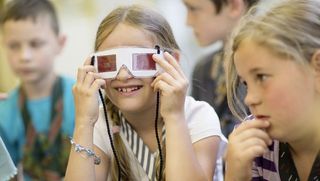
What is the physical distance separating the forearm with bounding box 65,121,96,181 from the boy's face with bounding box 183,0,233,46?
1011 millimetres


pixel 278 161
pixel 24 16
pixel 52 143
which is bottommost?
pixel 52 143

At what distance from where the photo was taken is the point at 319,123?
125 cm

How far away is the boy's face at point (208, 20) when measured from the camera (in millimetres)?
2358

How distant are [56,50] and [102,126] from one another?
92 cm

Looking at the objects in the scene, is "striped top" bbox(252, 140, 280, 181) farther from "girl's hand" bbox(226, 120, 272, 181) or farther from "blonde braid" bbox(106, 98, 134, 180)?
"blonde braid" bbox(106, 98, 134, 180)

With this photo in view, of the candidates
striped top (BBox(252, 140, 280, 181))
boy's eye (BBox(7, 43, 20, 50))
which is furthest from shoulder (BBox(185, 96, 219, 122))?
boy's eye (BBox(7, 43, 20, 50))

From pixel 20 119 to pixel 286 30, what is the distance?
4.29ft

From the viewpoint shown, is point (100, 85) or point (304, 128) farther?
point (100, 85)

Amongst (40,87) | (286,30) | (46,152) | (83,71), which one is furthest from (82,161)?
(40,87)

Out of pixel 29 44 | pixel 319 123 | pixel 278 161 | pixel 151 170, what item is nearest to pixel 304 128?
pixel 319 123

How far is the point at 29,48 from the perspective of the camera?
2355 millimetres

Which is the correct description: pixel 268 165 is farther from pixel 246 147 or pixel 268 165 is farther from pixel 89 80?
pixel 89 80

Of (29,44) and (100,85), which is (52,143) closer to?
(29,44)

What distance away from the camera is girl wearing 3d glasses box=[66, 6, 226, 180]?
1.45 meters
